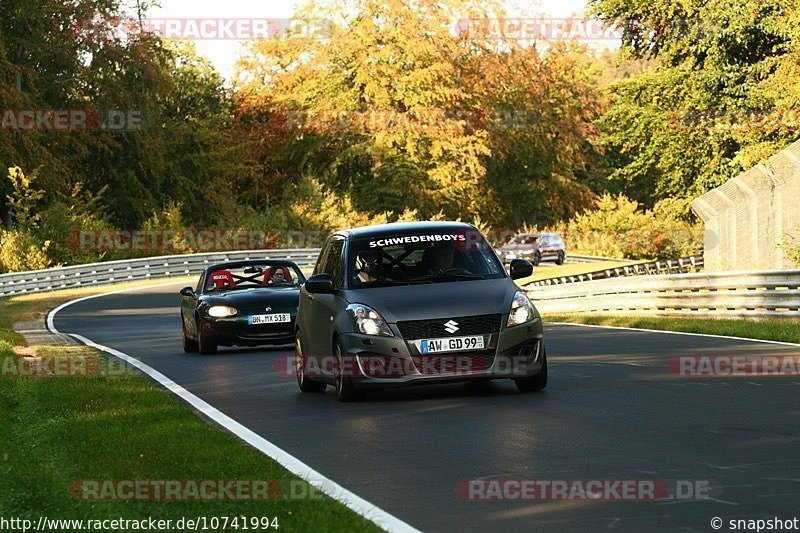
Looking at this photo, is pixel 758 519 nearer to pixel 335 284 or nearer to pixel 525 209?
pixel 335 284

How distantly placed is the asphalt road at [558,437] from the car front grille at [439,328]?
0.64 m

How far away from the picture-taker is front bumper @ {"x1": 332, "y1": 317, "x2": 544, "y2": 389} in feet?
48.0

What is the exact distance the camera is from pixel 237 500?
8.73 m

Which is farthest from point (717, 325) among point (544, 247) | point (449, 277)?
point (544, 247)

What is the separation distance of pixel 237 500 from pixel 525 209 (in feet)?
315

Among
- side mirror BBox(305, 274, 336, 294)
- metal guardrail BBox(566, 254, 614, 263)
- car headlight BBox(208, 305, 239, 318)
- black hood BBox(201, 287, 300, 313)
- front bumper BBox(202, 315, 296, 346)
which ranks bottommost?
metal guardrail BBox(566, 254, 614, 263)

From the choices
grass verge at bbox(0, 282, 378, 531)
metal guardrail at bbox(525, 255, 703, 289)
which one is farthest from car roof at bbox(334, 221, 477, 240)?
metal guardrail at bbox(525, 255, 703, 289)

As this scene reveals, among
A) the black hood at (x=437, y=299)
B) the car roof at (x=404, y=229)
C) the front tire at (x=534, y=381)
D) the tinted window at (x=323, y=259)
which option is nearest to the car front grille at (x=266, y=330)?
the tinted window at (x=323, y=259)

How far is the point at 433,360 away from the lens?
48.0ft

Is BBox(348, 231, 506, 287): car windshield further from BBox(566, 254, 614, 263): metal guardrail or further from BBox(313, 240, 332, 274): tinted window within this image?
BBox(566, 254, 614, 263): metal guardrail

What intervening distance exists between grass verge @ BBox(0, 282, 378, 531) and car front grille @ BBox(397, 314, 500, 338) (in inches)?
83.6

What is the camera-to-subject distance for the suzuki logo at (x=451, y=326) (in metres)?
14.7

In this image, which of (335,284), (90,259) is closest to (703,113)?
(90,259)

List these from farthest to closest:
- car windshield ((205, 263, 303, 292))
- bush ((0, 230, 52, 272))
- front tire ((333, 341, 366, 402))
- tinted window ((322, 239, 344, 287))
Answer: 1. bush ((0, 230, 52, 272))
2. car windshield ((205, 263, 303, 292))
3. tinted window ((322, 239, 344, 287))
4. front tire ((333, 341, 366, 402))
